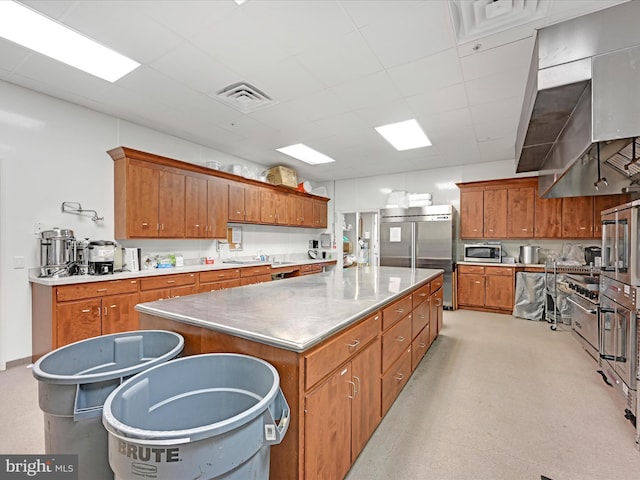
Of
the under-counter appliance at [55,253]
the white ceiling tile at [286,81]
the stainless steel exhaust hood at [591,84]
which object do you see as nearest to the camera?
the stainless steel exhaust hood at [591,84]

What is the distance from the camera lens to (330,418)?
4.64 feet

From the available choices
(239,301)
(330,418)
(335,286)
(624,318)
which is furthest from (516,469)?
(239,301)

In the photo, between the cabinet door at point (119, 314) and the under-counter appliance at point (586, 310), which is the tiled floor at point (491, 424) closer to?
the under-counter appliance at point (586, 310)

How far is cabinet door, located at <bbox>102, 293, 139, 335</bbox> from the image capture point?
3293 millimetres

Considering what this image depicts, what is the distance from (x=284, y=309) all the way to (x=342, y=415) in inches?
25.7

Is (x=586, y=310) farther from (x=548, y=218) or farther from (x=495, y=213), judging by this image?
(x=495, y=213)

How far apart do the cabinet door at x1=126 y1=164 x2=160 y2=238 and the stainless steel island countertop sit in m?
2.16

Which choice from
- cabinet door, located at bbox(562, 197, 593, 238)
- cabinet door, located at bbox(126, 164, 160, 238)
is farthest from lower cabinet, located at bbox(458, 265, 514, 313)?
cabinet door, located at bbox(126, 164, 160, 238)

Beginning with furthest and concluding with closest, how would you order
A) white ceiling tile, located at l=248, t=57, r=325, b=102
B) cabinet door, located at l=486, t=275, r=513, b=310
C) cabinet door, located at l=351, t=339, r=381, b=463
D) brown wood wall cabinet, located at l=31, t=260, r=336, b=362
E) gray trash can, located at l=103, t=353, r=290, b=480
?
1. cabinet door, located at l=486, t=275, r=513, b=310
2. brown wood wall cabinet, located at l=31, t=260, r=336, b=362
3. white ceiling tile, located at l=248, t=57, r=325, b=102
4. cabinet door, located at l=351, t=339, r=381, b=463
5. gray trash can, located at l=103, t=353, r=290, b=480

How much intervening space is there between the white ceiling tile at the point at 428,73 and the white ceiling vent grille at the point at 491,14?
25 cm

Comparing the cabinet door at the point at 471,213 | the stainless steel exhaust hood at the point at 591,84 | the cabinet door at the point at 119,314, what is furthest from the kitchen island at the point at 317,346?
the cabinet door at the point at 471,213

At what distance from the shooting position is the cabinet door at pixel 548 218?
516 cm

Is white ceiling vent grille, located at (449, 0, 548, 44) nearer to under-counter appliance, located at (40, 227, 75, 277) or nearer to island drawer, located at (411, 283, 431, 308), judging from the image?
island drawer, located at (411, 283, 431, 308)

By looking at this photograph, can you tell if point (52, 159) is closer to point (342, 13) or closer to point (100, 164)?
point (100, 164)
